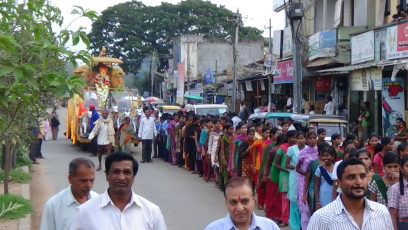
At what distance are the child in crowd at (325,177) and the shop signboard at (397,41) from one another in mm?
9310

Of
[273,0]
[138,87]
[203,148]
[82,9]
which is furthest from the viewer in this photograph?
[138,87]

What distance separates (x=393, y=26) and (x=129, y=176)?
49.8 feet

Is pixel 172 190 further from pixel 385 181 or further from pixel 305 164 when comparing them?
pixel 385 181

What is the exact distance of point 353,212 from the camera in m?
4.89

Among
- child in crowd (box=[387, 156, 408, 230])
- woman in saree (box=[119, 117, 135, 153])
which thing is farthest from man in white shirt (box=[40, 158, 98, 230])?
woman in saree (box=[119, 117, 135, 153])

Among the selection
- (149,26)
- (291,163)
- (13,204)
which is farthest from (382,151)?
(149,26)

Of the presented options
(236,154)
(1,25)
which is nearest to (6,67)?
(1,25)

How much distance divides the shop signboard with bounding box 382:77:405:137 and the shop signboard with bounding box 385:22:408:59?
91cm

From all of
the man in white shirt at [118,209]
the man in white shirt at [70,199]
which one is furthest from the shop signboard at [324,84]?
the man in white shirt at [118,209]

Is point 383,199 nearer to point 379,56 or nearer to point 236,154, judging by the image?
point 236,154

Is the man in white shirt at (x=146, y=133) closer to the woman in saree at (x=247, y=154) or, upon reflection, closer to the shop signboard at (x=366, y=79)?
the shop signboard at (x=366, y=79)

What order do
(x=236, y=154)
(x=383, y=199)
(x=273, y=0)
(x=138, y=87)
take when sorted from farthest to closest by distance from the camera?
(x=138, y=87) < (x=273, y=0) < (x=236, y=154) < (x=383, y=199)

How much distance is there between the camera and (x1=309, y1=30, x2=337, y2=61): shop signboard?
24.4 m

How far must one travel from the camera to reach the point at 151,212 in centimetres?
485
